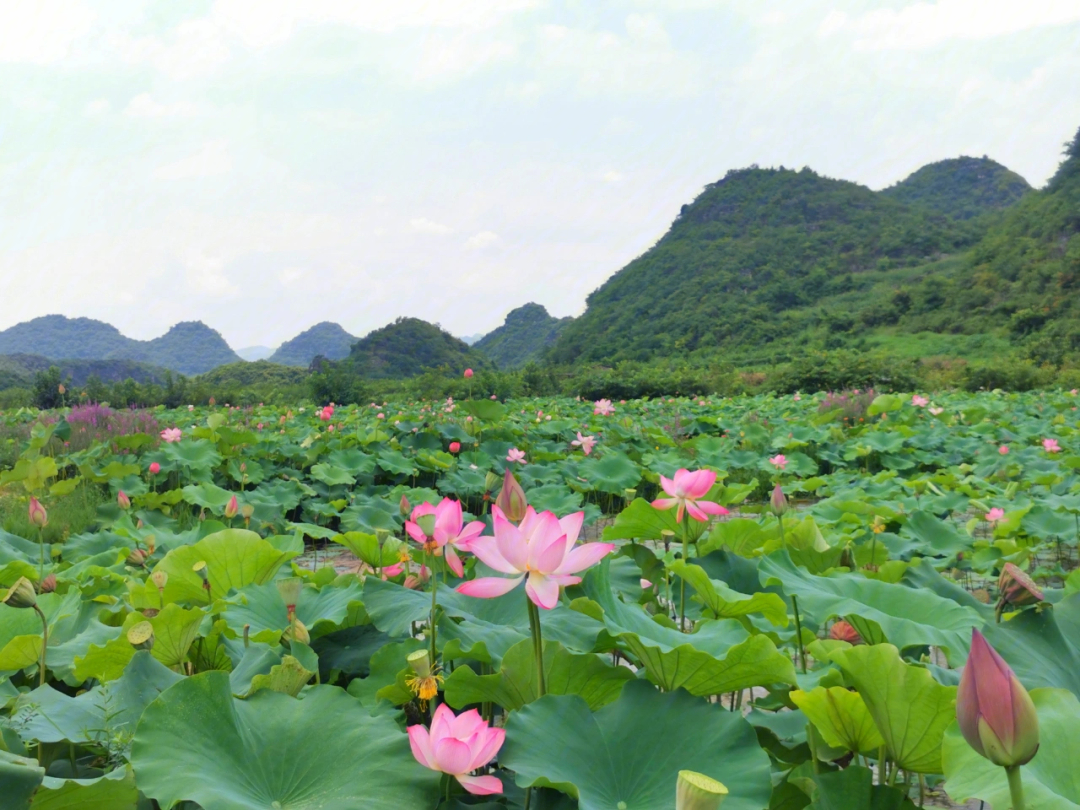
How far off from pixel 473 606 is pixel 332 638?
0.75ft

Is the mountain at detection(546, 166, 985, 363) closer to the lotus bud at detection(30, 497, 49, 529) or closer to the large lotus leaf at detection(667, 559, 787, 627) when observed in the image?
the large lotus leaf at detection(667, 559, 787, 627)

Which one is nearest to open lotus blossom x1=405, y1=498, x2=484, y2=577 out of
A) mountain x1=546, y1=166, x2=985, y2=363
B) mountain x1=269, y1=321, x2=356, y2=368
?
mountain x1=546, y1=166, x2=985, y2=363

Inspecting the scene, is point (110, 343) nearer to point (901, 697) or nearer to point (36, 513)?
point (36, 513)

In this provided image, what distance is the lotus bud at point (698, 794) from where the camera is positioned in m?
0.45

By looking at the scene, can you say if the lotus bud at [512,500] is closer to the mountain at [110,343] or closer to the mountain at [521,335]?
the mountain at [521,335]

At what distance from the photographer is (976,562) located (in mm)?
2027

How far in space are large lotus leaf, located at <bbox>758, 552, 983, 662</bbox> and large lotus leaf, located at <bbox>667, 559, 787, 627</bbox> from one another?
3 cm

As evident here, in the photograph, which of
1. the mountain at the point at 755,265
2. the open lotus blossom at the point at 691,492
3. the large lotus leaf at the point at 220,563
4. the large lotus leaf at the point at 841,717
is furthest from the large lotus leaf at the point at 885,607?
the mountain at the point at 755,265

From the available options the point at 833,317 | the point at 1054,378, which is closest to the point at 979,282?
the point at 833,317

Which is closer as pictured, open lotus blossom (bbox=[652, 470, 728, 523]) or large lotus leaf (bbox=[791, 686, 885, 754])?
large lotus leaf (bbox=[791, 686, 885, 754])

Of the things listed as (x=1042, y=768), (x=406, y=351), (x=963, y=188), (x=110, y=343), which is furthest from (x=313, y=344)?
(x=1042, y=768)

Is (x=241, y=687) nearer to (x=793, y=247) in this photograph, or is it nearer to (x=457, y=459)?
(x=457, y=459)

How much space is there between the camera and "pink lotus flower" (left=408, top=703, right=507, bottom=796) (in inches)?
22.7

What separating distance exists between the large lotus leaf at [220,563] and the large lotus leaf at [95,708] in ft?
1.47
